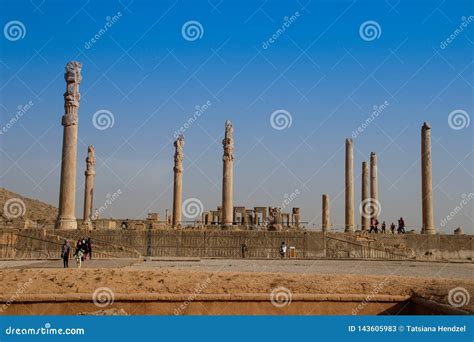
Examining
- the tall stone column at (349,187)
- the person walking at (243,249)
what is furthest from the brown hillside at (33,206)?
the person walking at (243,249)

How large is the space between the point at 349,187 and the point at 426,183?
572cm

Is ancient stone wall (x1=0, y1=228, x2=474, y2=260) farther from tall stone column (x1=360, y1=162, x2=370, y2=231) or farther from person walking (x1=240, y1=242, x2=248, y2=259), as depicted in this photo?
tall stone column (x1=360, y1=162, x2=370, y2=231)

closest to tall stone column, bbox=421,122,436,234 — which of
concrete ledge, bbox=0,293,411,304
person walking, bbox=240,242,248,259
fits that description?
person walking, bbox=240,242,248,259

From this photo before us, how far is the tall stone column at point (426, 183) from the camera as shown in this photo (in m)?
30.9

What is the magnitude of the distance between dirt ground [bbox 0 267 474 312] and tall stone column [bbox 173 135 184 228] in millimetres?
21448

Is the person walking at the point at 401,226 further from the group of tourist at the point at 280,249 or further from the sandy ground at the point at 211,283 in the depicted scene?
the sandy ground at the point at 211,283

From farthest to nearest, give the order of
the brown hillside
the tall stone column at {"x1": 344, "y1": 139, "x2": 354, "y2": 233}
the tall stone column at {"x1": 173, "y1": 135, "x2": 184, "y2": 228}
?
the brown hillside < the tall stone column at {"x1": 173, "y1": 135, "x2": 184, "y2": 228} < the tall stone column at {"x1": 344, "y1": 139, "x2": 354, "y2": 233}

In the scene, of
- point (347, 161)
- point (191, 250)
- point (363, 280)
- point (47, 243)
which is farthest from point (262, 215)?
point (363, 280)

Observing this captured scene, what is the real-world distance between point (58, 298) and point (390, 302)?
7.21 metres

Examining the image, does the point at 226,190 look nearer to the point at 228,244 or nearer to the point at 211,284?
the point at 228,244

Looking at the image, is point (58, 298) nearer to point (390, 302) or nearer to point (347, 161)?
point (390, 302)

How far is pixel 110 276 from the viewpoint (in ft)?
46.6

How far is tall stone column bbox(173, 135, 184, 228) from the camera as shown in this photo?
36591 mm

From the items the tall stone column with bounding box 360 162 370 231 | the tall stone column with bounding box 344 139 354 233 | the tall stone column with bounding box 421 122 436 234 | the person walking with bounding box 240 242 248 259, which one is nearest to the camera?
the person walking with bounding box 240 242 248 259
